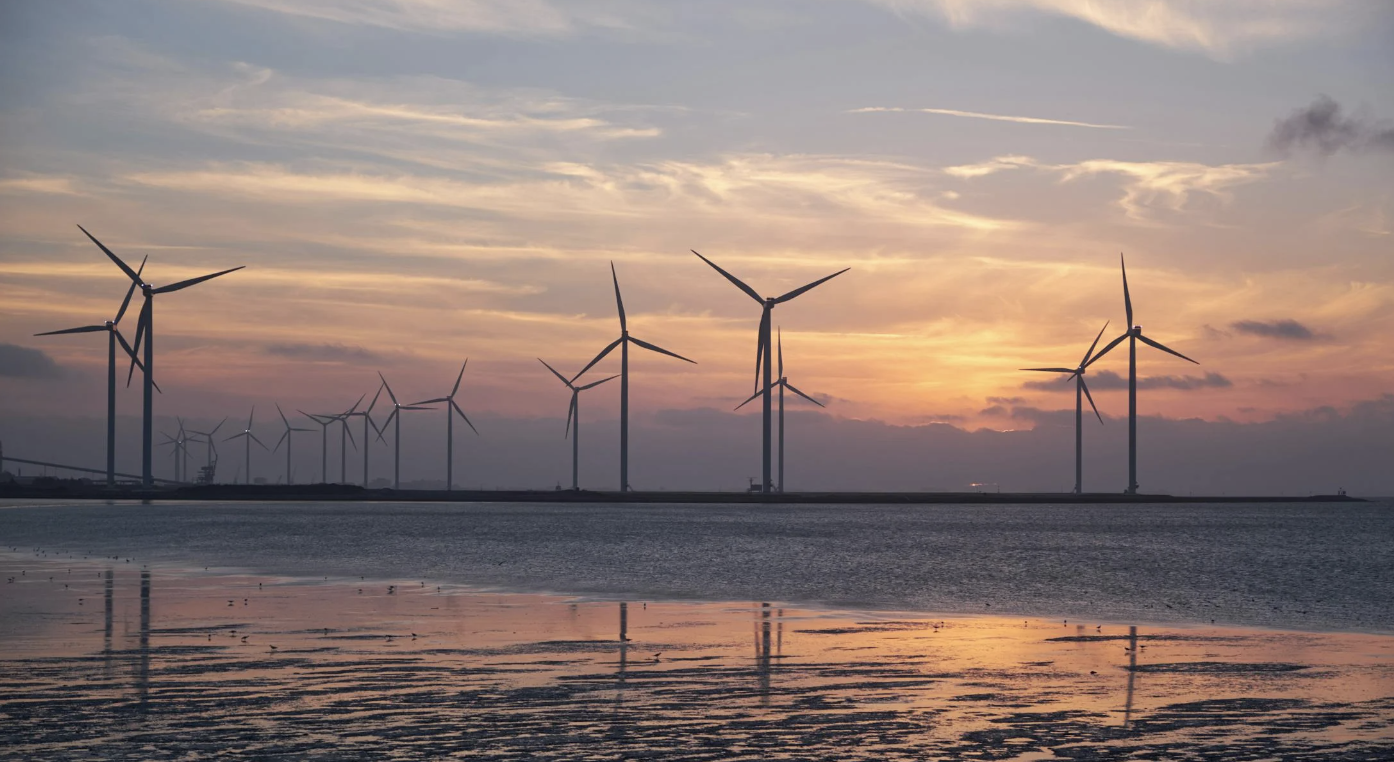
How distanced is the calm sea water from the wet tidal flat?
11.5 meters

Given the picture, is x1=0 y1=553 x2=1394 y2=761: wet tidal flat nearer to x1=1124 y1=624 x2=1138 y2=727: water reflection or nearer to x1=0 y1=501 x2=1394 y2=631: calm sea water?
x1=1124 y1=624 x2=1138 y2=727: water reflection

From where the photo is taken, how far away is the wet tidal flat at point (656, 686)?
56.1ft

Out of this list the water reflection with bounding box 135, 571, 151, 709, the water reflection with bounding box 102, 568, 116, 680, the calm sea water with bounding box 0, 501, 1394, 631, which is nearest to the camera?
the water reflection with bounding box 135, 571, 151, 709

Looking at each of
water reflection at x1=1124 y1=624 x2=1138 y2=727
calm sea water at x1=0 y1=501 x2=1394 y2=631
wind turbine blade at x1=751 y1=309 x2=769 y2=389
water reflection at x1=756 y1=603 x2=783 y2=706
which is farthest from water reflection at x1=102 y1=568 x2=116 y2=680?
wind turbine blade at x1=751 y1=309 x2=769 y2=389

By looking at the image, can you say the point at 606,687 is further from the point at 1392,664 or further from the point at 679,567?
the point at 679,567

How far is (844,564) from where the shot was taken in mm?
75000

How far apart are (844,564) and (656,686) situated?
53467mm

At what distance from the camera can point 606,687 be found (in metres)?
22.5

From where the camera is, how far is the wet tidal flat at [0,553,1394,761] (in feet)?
56.1

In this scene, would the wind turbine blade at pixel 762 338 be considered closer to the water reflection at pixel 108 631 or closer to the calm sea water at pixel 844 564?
the calm sea water at pixel 844 564

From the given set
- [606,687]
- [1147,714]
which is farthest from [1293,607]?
[606,687]

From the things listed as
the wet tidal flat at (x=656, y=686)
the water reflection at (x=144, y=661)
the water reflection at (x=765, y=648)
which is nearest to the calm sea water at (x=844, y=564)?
the water reflection at (x=765, y=648)

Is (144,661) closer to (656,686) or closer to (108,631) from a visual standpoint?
(108,631)

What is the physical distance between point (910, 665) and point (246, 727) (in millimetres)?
13521
